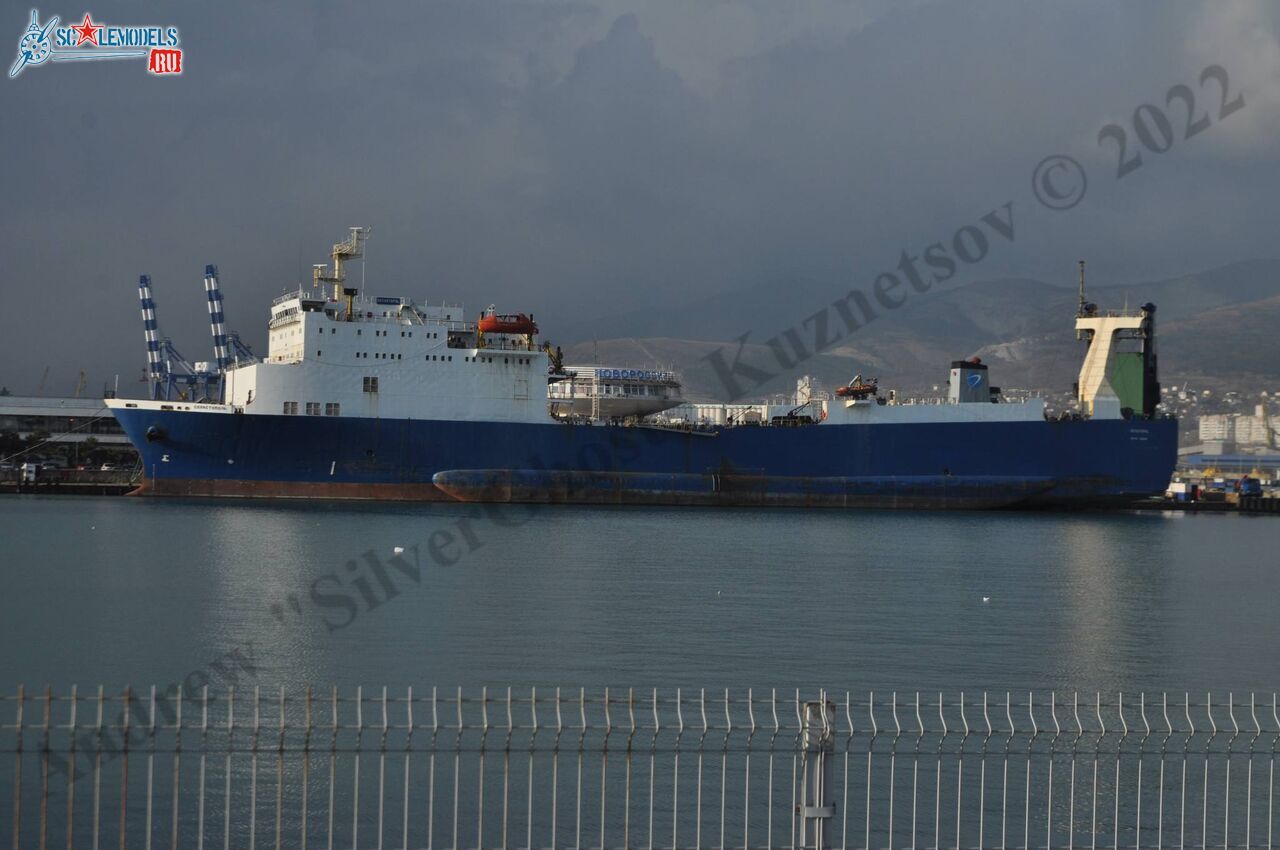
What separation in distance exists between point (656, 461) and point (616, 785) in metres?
33.1

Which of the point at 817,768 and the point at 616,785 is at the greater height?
the point at 817,768

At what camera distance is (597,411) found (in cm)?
4519

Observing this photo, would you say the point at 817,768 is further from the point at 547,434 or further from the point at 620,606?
the point at 547,434

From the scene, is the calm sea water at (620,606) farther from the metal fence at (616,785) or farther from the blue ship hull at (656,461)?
the blue ship hull at (656,461)

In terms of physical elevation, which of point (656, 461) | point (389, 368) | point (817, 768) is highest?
point (389, 368)

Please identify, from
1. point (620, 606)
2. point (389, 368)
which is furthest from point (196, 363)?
point (620, 606)

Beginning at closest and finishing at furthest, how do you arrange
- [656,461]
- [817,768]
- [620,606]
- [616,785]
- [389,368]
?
[817,768]
[616,785]
[620,606]
[389,368]
[656,461]

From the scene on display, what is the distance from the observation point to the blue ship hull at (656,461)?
41781 mm

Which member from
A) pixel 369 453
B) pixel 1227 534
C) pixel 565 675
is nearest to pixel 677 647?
pixel 565 675

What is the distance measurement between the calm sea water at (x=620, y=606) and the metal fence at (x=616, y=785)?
2.24 metres

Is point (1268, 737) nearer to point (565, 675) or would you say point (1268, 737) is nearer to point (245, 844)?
point (565, 675)

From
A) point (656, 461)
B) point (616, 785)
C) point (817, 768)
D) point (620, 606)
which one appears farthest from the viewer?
point (656, 461)

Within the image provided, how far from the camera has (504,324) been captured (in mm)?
43906

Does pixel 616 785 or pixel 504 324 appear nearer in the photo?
pixel 616 785
